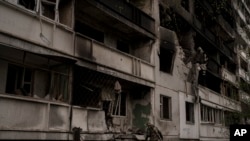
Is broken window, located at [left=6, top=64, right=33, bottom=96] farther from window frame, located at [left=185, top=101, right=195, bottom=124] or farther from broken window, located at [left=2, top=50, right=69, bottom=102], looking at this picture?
window frame, located at [left=185, top=101, right=195, bottom=124]

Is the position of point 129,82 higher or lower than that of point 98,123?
higher

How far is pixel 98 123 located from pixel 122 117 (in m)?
3.56

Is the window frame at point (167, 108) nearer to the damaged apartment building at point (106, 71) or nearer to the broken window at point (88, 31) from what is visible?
the damaged apartment building at point (106, 71)

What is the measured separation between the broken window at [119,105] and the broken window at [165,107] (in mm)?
2445

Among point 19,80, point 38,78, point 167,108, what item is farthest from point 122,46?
point 19,80

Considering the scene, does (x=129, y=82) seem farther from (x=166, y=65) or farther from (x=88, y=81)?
(x=166, y=65)

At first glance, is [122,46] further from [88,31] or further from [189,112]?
[189,112]

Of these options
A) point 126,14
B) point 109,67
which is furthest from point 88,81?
point 126,14

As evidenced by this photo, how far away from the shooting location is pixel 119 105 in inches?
679

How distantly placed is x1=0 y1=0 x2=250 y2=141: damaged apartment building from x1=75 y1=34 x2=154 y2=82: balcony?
48mm

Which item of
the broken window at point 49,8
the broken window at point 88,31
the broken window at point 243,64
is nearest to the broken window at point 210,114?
the broken window at point 88,31

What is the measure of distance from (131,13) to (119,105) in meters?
4.97

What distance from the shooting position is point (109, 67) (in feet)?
48.9

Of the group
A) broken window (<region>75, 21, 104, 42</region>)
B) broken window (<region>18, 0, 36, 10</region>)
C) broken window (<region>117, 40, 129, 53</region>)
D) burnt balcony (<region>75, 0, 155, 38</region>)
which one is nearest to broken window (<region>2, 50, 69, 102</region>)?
broken window (<region>18, 0, 36, 10</region>)
